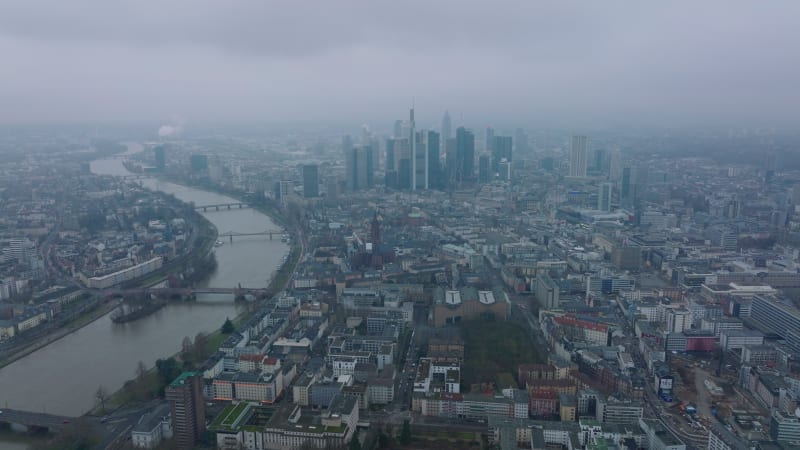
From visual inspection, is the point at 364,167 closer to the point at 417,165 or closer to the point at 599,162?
the point at 417,165

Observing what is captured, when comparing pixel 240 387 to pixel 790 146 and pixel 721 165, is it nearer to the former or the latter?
pixel 721 165

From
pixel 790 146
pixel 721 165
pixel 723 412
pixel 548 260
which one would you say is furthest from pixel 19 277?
pixel 790 146

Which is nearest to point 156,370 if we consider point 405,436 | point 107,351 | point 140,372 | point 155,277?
point 140,372

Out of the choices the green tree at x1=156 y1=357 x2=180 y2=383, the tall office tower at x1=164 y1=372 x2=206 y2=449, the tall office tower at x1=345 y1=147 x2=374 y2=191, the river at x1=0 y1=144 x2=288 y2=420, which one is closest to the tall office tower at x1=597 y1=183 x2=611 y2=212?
the tall office tower at x1=345 y1=147 x2=374 y2=191

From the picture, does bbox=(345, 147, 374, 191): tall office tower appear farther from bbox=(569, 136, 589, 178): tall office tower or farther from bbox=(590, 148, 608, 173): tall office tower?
bbox=(590, 148, 608, 173): tall office tower

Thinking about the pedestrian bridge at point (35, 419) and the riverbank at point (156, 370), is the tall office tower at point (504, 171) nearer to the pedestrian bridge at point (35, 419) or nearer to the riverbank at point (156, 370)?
the riverbank at point (156, 370)

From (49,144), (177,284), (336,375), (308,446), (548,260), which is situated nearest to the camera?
(308,446)
